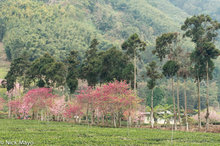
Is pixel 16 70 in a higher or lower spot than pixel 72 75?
higher

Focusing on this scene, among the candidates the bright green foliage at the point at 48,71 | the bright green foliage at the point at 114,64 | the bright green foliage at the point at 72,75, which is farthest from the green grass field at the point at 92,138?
the bright green foliage at the point at 48,71

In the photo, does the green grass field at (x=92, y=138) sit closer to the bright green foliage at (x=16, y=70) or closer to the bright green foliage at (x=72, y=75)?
the bright green foliage at (x=72, y=75)

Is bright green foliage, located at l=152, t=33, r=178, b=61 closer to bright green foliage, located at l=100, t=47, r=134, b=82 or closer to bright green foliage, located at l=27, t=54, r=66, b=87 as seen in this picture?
bright green foliage, located at l=100, t=47, r=134, b=82

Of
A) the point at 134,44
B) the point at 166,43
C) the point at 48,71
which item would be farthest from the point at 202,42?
the point at 48,71

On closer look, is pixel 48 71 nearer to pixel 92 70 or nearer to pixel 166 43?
pixel 92 70

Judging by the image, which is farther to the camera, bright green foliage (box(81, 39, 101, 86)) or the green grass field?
bright green foliage (box(81, 39, 101, 86))

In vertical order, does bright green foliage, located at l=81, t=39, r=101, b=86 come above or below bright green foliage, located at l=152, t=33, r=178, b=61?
below

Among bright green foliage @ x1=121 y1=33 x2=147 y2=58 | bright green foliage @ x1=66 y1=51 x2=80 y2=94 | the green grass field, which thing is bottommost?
the green grass field

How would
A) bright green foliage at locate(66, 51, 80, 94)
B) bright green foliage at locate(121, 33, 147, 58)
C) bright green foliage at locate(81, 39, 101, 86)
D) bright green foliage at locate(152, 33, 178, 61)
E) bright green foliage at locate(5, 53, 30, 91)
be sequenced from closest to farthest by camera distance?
bright green foliage at locate(152, 33, 178, 61) < bright green foliage at locate(121, 33, 147, 58) < bright green foliage at locate(81, 39, 101, 86) < bright green foliage at locate(66, 51, 80, 94) < bright green foliage at locate(5, 53, 30, 91)

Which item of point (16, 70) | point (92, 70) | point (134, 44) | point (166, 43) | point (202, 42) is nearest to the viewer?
point (202, 42)

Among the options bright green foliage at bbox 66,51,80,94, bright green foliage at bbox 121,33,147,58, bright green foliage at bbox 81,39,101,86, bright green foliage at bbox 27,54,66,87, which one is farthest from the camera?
bright green foliage at bbox 27,54,66,87

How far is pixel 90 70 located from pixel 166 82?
8323cm

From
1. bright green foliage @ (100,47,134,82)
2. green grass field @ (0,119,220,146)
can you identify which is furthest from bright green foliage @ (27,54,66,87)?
green grass field @ (0,119,220,146)

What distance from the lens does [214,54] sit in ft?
150
